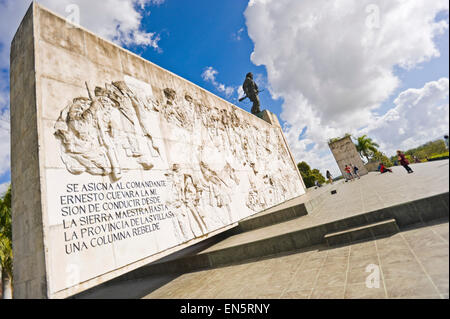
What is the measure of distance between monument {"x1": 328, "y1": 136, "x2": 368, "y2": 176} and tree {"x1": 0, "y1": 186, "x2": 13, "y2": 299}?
949 inches

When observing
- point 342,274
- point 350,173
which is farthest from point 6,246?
point 350,173

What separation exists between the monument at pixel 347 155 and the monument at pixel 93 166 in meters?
19.0

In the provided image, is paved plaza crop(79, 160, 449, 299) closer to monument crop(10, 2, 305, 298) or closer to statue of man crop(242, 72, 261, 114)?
monument crop(10, 2, 305, 298)

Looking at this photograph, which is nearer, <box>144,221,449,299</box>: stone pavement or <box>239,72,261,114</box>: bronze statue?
<box>144,221,449,299</box>: stone pavement

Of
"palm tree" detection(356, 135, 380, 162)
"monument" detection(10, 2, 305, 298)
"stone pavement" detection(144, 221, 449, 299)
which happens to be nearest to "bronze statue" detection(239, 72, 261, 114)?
"monument" detection(10, 2, 305, 298)

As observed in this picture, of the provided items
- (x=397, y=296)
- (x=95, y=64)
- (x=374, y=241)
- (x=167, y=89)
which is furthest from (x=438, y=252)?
(x=167, y=89)

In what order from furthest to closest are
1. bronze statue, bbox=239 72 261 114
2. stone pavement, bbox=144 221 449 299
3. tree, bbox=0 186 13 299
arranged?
bronze statue, bbox=239 72 261 114, tree, bbox=0 186 13 299, stone pavement, bbox=144 221 449 299

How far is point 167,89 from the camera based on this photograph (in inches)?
265

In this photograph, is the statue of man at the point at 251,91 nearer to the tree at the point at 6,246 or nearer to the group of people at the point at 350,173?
the group of people at the point at 350,173

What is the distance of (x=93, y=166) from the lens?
3850 mm

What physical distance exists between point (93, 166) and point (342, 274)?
4.34 meters

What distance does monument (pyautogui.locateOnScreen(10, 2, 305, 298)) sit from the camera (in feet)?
10.4
